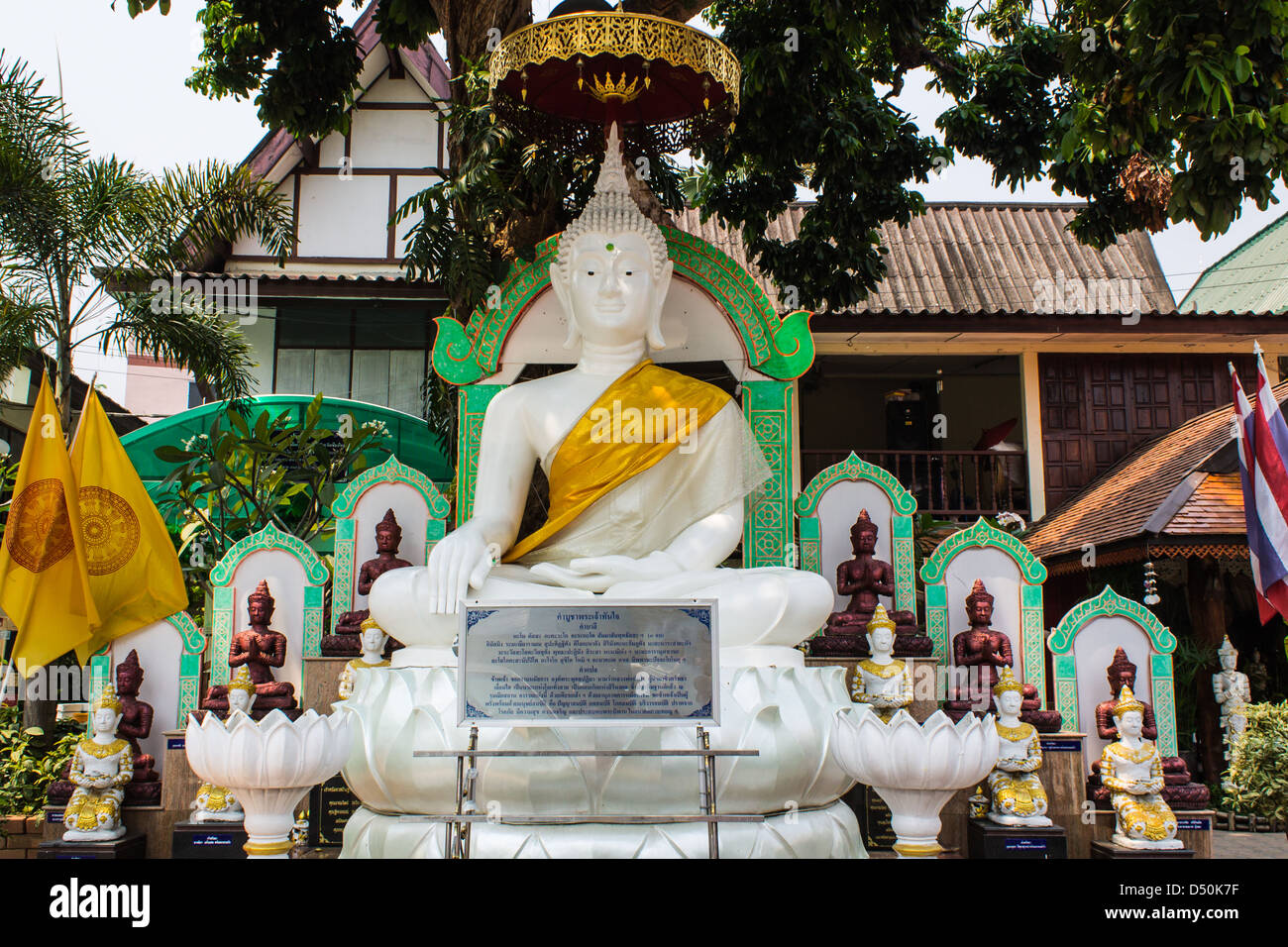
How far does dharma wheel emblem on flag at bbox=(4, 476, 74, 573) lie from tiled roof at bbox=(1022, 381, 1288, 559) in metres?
8.66

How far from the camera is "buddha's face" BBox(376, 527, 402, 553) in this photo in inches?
269

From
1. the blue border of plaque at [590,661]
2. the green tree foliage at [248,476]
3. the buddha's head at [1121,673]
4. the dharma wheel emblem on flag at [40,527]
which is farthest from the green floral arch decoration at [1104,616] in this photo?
the dharma wheel emblem on flag at [40,527]

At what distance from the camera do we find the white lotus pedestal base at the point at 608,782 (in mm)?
4656

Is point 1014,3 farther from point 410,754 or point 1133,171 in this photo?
point 410,754

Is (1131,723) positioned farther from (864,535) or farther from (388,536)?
(388,536)

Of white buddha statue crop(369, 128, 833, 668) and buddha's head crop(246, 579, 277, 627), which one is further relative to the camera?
buddha's head crop(246, 579, 277, 627)

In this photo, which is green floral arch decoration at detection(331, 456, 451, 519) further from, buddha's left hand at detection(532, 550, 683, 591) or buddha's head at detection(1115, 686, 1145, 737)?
buddha's head at detection(1115, 686, 1145, 737)

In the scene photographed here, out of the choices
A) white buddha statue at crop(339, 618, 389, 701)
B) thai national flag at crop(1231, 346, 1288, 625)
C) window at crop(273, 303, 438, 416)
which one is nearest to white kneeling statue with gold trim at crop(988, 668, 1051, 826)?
thai national flag at crop(1231, 346, 1288, 625)

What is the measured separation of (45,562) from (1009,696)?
5.89 metres

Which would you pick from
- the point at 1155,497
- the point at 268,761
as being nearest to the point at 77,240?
the point at 268,761

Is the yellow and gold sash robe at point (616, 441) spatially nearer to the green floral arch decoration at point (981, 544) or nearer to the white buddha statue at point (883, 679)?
the white buddha statue at point (883, 679)

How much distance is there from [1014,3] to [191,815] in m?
8.76

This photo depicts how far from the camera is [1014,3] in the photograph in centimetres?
933

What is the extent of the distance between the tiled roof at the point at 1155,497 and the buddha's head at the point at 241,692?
7.62 metres
